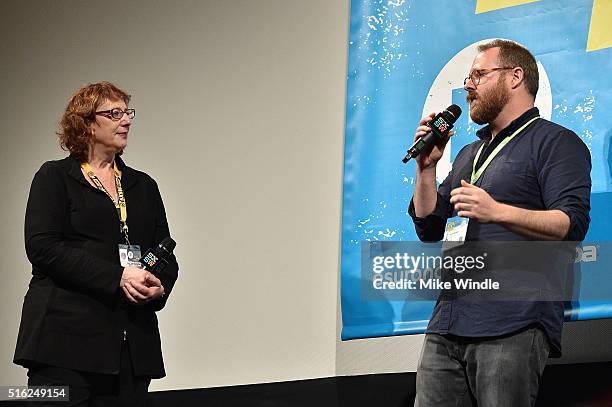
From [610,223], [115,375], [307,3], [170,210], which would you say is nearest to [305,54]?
[307,3]

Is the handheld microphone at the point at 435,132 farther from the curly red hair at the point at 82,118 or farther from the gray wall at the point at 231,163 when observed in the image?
the gray wall at the point at 231,163

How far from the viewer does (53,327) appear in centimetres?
223

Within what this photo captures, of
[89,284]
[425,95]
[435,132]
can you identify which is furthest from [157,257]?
[425,95]

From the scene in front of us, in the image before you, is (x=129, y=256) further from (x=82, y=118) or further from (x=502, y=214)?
(x=502, y=214)

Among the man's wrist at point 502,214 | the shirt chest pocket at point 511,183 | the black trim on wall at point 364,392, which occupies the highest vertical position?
the shirt chest pocket at point 511,183

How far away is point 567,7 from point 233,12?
1.73m

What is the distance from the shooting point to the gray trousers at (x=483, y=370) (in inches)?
77.3

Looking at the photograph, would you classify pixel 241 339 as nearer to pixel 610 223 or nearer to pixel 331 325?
pixel 331 325

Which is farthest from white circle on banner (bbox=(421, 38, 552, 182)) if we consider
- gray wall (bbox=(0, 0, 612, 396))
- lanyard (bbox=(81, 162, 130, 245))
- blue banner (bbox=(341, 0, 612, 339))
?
lanyard (bbox=(81, 162, 130, 245))

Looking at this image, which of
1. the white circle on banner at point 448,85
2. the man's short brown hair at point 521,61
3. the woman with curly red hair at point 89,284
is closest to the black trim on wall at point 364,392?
the white circle on banner at point 448,85

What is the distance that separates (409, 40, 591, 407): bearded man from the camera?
1967mm

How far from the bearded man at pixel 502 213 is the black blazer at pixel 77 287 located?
31.8 inches

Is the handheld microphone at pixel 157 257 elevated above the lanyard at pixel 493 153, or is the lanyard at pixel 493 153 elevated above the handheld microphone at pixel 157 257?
the lanyard at pixel 493 153

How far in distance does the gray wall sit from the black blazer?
135cm
